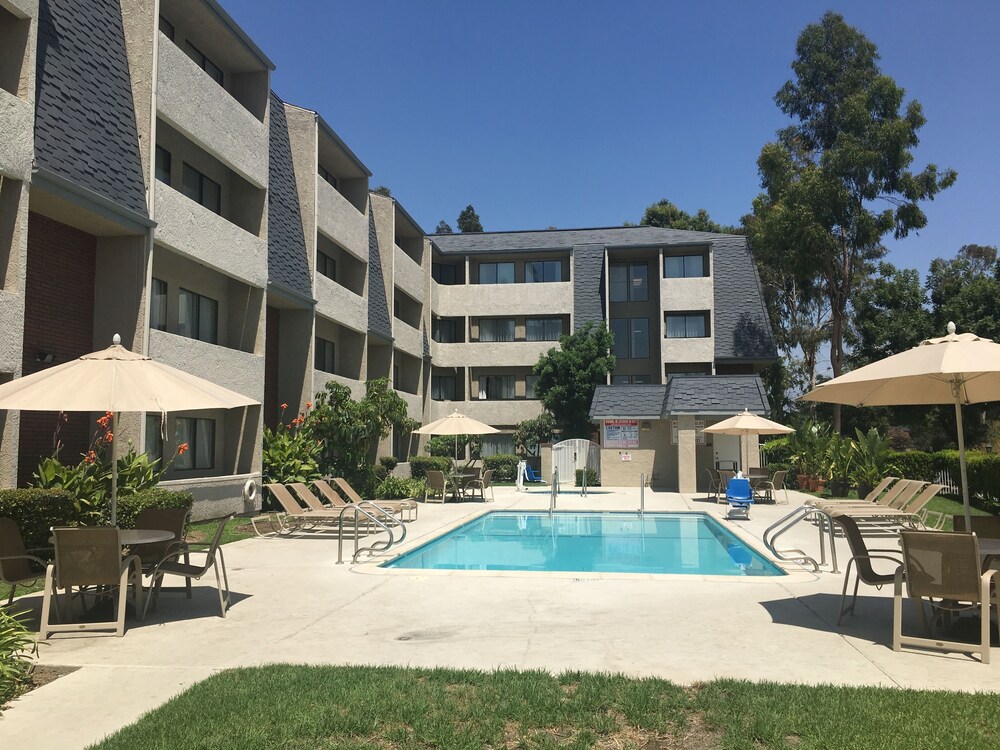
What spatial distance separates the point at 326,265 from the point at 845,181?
2419 cm

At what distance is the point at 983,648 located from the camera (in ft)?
21.5

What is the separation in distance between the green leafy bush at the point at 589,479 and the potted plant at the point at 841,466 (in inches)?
365

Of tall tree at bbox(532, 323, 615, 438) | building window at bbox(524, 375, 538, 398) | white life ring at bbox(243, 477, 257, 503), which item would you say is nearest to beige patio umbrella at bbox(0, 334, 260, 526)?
white life ring at bbox(243, 477, 257, 503)

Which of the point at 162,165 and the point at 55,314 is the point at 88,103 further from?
the point at 55,314

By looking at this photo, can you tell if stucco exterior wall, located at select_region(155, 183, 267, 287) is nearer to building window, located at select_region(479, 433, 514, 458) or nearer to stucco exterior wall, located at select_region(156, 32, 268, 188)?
stucco exterior wall, located at select_region(156, 32, 268, 188)

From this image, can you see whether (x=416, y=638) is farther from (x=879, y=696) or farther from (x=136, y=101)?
(x=136, y=101)

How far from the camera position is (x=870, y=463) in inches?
992

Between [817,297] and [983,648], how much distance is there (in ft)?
150

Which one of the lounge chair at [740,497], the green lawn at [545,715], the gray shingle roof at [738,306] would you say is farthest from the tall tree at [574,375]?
the green lawn at [545,715]

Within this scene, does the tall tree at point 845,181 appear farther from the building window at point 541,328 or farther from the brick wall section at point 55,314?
the brick wall section at point 55,314

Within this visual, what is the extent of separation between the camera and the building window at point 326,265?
28.2 metres

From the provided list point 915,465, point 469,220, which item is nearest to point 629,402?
point 915,465

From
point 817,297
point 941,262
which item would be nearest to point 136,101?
point 941,262

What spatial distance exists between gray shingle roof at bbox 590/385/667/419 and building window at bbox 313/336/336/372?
34.6 ft
